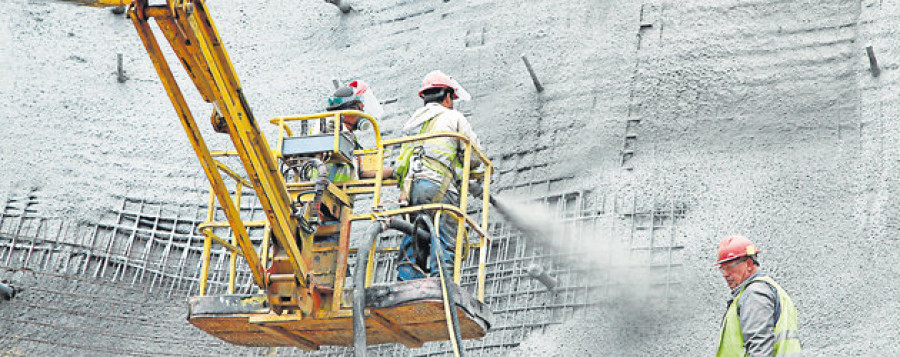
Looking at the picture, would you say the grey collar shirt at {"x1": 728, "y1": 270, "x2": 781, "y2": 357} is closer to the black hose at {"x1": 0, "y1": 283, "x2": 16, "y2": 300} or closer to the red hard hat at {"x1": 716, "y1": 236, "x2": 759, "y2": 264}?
the red hard hat at {"x1": 716, "y1": 236, "x2": 759, "y2": 264}

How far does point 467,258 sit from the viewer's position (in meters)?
9.70

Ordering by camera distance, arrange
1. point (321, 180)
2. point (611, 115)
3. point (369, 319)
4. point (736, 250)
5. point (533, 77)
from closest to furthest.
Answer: point (736, 250) → point (321, 180) → point (369, 319) → point (611, 115) → point (533, 77)

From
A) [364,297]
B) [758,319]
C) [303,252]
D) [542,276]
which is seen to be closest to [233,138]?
[303,252]

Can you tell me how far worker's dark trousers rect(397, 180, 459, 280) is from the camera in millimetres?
6934

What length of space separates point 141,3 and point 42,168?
6640mm

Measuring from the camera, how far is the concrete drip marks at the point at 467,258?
891 centimetres

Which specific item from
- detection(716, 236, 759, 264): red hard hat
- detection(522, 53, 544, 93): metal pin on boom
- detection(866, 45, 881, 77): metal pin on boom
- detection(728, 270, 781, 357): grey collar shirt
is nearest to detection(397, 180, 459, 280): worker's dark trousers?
detection(716, 236, 759, 264): red hard hat

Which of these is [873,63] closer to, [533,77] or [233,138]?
[533,77]

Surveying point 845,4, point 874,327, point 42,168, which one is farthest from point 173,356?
point 845,4

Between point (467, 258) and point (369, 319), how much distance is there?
308 cm

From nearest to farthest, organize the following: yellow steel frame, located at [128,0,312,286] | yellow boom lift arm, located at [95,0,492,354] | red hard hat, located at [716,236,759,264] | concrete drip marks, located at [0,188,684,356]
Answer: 1. yellow steel frame, located at [128,0,312,286]
2. red hard hat, located at [716,236,759,264]
3. yellow boom lift arm, located at [95,0,492,354]
4. concrete drip marks, located at [0,188,684,356]

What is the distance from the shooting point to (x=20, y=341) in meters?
10.0

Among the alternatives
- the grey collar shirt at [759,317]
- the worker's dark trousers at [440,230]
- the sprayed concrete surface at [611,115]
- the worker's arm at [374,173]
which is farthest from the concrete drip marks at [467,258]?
the grey collar shirt at [759,317]

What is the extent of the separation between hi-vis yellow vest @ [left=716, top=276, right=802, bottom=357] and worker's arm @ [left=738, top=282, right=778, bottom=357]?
0.04 m
